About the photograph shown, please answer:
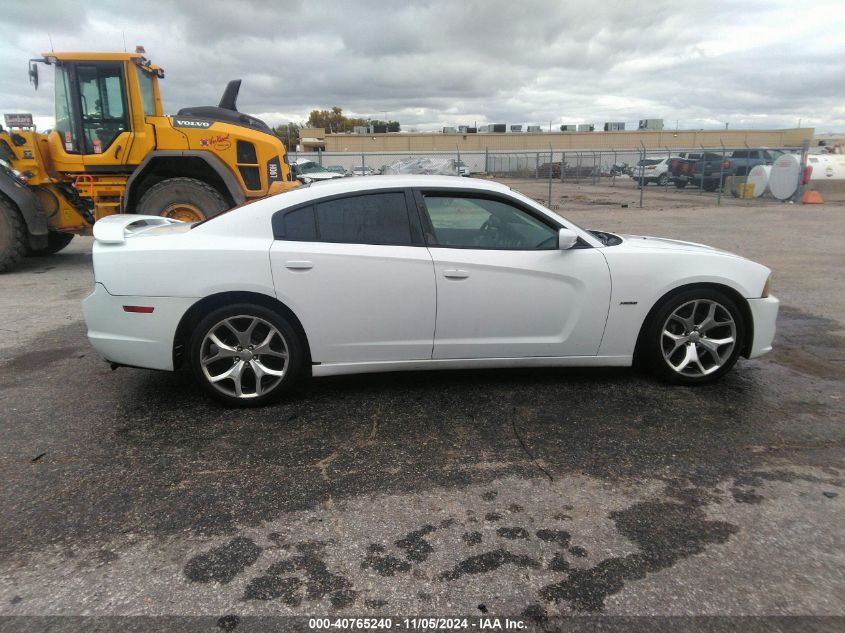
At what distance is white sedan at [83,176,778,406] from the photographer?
380cm

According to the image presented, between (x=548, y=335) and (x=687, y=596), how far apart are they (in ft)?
6.70

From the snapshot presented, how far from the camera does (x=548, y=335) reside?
4.07 meters

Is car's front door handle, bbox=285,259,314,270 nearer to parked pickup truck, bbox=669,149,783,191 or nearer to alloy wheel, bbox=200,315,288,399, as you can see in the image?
alloy wheel, bbox=200,315,288,399

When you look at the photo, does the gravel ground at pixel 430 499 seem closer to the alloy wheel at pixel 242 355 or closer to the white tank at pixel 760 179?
the alloy wheel at pixel 242 355

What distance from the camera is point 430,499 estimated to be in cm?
291

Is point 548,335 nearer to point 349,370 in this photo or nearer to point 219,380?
point 349,370

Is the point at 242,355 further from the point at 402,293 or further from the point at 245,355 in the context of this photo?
the point at 402,293

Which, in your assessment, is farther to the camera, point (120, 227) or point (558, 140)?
point (558, 140)

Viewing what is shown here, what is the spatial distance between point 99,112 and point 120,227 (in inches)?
227

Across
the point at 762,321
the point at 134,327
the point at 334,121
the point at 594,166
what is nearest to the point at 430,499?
the point at 134,327

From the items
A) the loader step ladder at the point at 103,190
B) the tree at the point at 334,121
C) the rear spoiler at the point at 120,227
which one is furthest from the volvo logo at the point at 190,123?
the tree at the point at 334,121

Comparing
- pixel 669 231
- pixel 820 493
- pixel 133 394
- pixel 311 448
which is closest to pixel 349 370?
pixel 311 448

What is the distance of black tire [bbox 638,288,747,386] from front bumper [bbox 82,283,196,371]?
10.3 feet

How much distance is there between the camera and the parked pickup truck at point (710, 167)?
1062 inches
